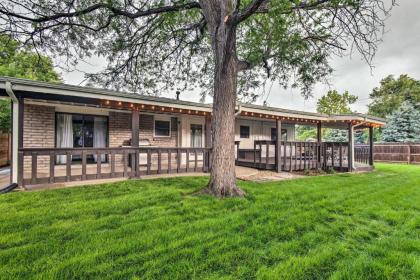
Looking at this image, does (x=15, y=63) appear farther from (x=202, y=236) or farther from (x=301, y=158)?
(x=301, y=158)

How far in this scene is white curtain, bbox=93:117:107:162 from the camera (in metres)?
8.77

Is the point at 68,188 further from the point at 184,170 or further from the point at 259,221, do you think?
the point at 259,221

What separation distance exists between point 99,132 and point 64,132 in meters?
1.18

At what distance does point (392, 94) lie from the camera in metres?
31.0

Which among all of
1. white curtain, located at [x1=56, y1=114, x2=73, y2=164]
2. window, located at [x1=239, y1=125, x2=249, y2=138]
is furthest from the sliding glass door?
window, located at [x1=239, y1=125, x2=249, y2=138]

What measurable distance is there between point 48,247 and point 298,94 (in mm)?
7539

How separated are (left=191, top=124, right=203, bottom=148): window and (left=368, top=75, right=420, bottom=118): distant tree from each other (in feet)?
96.1

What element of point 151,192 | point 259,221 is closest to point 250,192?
point 259,221

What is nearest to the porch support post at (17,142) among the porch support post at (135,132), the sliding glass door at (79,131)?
the porch support post at (135,132)

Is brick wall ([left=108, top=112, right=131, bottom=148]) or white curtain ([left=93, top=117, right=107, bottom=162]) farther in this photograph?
brick wall ([left=108, top=112, right=131, bottom=148])

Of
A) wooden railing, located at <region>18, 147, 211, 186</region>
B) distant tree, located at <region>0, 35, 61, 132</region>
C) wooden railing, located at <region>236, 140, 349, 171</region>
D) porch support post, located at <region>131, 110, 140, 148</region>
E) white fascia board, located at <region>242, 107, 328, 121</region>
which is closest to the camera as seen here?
wooden railing, located at <region>18, 147, 211, 186</region>

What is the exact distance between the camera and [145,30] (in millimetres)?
7992

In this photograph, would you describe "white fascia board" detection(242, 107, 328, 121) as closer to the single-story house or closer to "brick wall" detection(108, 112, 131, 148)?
the single-story house

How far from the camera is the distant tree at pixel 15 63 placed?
6.13m
